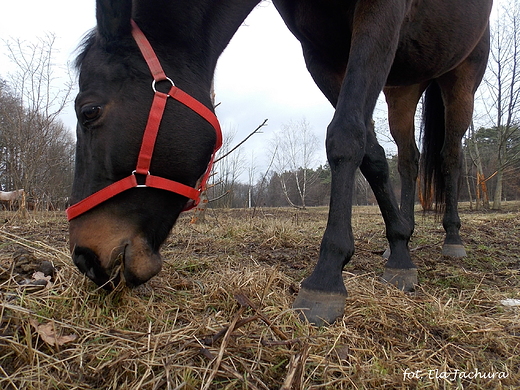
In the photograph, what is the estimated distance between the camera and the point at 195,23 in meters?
1.68

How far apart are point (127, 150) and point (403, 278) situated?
1.84 meters

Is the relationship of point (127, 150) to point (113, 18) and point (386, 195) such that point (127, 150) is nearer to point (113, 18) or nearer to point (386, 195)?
point (113, 18)

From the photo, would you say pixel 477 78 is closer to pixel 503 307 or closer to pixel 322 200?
pixel 503 307

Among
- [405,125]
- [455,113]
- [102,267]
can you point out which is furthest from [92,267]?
[455,113]

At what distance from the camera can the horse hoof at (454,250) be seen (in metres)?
3.33

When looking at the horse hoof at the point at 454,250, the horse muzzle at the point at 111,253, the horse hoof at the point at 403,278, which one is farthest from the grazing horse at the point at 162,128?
the horse hoof at the point at 454,250

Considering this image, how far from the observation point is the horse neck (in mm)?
1611

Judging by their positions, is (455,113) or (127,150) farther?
(455,113)

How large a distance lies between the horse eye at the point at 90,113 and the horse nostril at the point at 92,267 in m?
0.61

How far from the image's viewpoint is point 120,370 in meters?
0.95

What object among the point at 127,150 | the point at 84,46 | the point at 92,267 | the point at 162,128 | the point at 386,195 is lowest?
the point at 92,267

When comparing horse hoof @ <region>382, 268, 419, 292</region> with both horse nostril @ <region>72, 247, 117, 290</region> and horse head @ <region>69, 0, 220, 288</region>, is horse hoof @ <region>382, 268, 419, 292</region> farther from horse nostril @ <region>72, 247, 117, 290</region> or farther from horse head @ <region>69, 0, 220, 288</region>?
horse nostril @ <region>72, 247, 117, 290</region>

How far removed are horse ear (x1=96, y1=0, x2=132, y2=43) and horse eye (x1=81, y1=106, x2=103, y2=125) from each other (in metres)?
0.34

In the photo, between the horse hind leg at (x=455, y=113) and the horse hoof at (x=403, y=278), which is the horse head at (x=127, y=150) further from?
the horse hind leg at (x=455, y=113)
